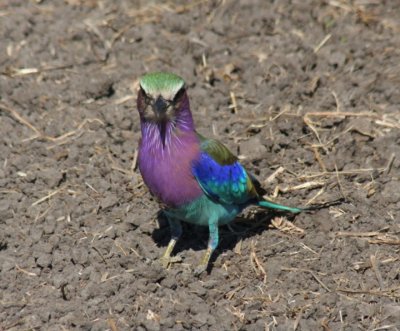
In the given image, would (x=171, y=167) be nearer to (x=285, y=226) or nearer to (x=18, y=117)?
(x=285, y=226)

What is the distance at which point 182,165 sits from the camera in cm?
589

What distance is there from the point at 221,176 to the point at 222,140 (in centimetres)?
135

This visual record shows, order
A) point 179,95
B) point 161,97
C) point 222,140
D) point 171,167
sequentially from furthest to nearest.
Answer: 1. point 222,140
2. point 171,167
3. point 179,95
4. point 161,97

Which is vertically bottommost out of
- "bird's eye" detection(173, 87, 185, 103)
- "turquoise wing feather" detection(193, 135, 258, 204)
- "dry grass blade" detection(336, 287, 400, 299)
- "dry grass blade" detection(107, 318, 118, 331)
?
"dry grass blade" detection(107, 318, 118, 331)

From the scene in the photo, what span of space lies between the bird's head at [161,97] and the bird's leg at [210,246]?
953 millimetres

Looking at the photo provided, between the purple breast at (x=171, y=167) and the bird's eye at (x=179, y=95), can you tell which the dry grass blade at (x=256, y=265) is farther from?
the bird's eye at (x=179, y=95)

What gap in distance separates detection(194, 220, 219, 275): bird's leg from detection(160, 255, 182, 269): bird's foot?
0.20 m

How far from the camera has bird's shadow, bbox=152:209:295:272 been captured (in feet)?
21.8

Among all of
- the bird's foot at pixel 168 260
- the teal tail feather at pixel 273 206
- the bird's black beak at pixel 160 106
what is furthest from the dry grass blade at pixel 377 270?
the bird's black beak at pixel 160 106

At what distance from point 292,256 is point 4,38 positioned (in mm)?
4122

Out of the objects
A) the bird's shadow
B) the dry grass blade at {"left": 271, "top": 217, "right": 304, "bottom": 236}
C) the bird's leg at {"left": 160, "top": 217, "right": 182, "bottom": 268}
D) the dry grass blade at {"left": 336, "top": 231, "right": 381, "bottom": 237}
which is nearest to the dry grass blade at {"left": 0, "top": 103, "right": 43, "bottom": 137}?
the bird's shadow

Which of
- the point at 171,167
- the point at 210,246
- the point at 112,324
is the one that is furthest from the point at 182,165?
the point at 112,324

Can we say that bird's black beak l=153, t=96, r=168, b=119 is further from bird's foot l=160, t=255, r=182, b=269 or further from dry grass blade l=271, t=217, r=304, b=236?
dry grass blade l=271, t=217, r=304, b=236

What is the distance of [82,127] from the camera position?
24.9ft
